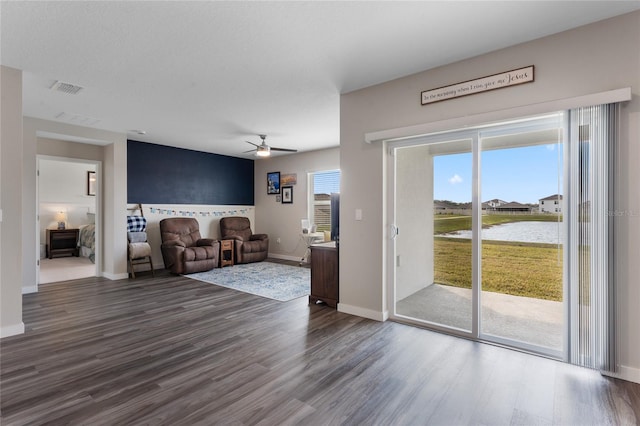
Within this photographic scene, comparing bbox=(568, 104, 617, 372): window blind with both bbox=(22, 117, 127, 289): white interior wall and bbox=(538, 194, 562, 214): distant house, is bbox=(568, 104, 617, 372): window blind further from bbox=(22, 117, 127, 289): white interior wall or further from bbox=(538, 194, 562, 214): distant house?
bbox=(22, 117, 127, 289): white interior wall

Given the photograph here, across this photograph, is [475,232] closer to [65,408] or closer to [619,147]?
[619,147]

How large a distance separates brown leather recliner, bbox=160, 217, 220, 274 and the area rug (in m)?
0.19

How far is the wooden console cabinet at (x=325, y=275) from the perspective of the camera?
12.6 feet

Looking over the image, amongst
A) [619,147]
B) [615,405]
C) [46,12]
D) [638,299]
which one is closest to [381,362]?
[615,405]

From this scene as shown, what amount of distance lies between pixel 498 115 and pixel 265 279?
4.24 m

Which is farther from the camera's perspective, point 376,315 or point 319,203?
point 319,203

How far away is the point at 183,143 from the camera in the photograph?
6457mm

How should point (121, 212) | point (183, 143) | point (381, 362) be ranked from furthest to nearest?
point (183, 143), point (121, 212), point (381, 362)

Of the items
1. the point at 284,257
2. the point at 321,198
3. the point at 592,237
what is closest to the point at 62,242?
the point at 284,257

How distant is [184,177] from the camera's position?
698cm

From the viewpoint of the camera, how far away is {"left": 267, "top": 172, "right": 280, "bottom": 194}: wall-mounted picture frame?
313 inches

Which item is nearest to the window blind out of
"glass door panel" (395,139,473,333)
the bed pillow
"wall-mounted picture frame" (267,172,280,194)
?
"glass door panel" (395,139,473,333)

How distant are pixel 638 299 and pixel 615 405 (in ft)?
2.47

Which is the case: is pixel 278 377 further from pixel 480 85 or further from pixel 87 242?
pixel 87 242
